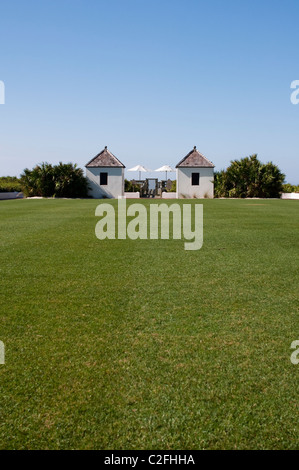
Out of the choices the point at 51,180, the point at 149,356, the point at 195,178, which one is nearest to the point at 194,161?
the point at 195,178

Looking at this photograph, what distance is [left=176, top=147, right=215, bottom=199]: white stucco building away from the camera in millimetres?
39469

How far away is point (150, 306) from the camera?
4.50 m

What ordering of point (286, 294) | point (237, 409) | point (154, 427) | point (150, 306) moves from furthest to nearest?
1. point (286, 294)
2. point (150, 306)
3. point (237, 409)
4. point (154, 427)

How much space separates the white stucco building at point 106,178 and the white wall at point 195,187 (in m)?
5.84

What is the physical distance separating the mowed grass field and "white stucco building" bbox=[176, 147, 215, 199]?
33353 millimetres

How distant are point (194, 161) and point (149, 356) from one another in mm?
37667

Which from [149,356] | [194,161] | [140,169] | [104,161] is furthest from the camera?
[140,169]

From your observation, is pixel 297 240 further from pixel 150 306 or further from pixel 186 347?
pixel 186 347

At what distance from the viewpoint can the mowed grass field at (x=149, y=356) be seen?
93.5 inches

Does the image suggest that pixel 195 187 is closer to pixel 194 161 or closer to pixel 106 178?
pixel 194 161

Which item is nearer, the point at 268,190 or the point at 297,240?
the point at 297,240

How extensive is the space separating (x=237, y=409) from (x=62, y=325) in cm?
199

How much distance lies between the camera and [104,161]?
1580 inches
